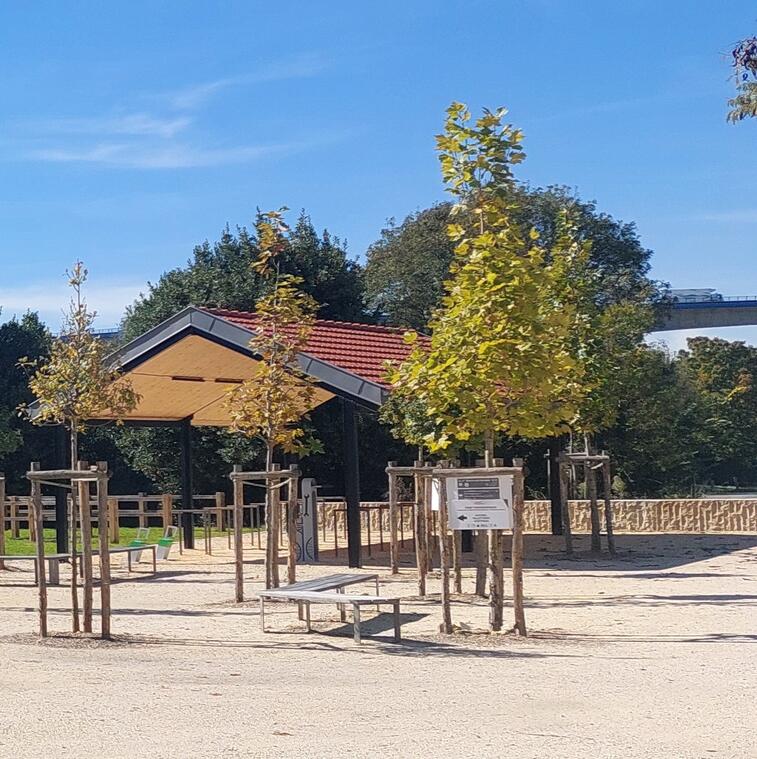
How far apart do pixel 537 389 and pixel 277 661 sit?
12.3ft

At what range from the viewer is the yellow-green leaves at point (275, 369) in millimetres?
15898

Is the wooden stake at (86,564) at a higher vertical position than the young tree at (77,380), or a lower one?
lower

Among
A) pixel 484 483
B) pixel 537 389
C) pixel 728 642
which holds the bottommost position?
pixel 728 642

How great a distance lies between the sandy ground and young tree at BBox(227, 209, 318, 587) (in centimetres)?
207

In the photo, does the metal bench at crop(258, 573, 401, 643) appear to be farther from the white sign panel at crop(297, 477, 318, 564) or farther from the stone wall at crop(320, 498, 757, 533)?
the stone wall at crop(320, 498, 757, 533)

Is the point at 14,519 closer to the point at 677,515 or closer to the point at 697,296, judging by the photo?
the point at 677,515

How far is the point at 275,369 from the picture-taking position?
16031 millimetres

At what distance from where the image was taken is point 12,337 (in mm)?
42531

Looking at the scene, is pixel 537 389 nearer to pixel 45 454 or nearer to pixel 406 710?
pixel 406 710

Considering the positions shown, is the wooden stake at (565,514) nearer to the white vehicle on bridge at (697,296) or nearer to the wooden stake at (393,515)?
Result: the wooden stake at (393,515)

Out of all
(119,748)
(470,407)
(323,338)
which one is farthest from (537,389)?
(323,338)

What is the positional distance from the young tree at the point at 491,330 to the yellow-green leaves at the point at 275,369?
305 cm

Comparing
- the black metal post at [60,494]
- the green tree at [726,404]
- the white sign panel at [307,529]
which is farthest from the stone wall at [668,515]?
the green tree at [726,404]

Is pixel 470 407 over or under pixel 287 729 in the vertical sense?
over
